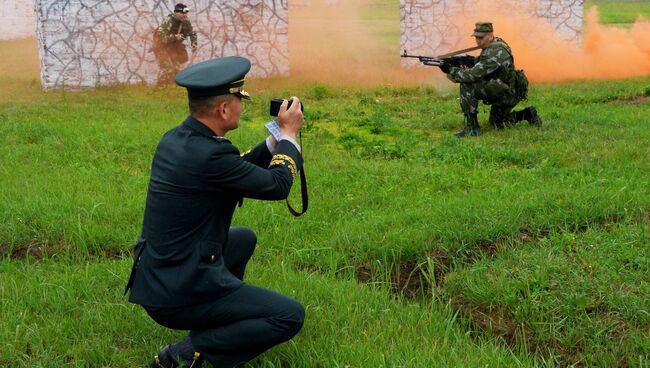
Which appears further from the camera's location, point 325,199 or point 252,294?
point 325,199

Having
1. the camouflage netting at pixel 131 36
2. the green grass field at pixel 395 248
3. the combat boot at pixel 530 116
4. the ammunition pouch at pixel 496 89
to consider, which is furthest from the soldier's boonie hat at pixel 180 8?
the combat boot at pixel 530 116

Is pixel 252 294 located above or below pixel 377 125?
above

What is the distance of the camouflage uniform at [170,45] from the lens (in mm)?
15172

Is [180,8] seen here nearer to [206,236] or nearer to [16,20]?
[206,236]

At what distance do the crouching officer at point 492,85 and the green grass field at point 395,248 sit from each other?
18.5 inches

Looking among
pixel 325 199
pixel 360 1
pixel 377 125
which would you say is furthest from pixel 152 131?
pixel 360 1

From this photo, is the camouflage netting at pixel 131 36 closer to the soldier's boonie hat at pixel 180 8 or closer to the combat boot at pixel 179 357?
the soldier's boonie hat at pixel 180 8

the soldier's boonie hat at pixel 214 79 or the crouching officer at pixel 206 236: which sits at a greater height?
the soldier's boonie hat at pixel 214 79

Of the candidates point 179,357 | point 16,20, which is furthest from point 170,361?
point 16,20

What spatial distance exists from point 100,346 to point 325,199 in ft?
9.30

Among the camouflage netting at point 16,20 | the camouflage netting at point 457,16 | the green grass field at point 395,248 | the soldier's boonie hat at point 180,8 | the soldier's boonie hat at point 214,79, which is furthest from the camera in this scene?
the camouflage netting at point 16,20

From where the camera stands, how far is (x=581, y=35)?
17422 millimetres

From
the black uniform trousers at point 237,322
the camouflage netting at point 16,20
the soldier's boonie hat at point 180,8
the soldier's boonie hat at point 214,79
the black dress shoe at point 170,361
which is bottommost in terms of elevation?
the camouflage netting at point 16,20

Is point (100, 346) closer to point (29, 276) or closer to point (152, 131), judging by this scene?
point (29, 276)
